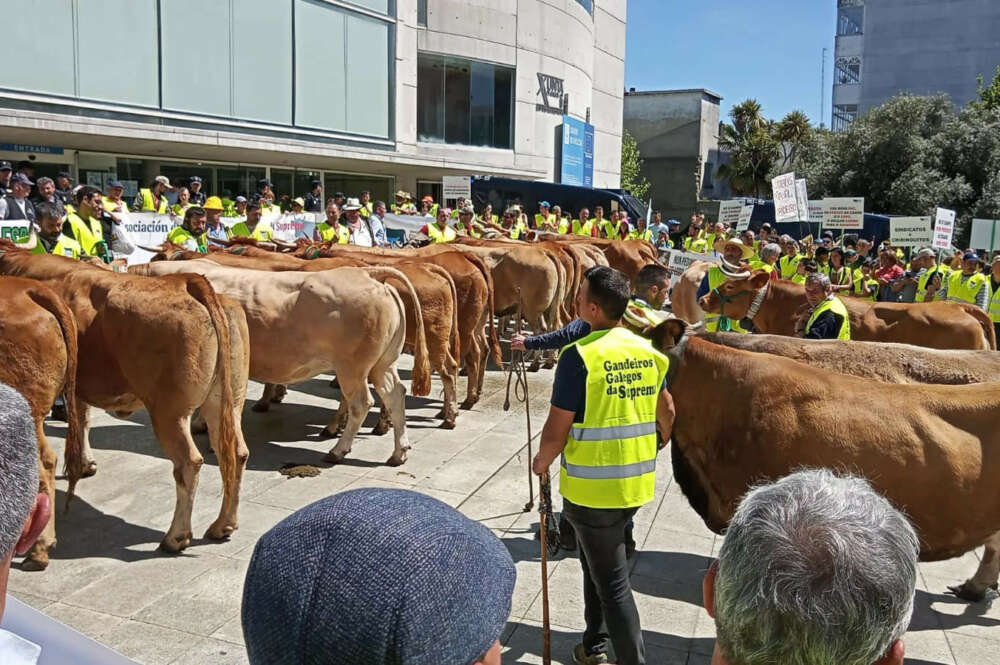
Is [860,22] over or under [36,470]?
over

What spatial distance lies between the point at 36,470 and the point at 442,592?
3.08ft

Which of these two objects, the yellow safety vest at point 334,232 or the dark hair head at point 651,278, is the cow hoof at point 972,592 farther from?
the yellow safety vest at point 334,232

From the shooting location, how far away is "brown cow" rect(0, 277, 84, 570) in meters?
5.12

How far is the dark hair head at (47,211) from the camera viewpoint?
8.54 m

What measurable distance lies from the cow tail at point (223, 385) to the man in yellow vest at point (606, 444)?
9.15 ft

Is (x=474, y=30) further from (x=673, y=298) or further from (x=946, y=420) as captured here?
(x=946, y=420)

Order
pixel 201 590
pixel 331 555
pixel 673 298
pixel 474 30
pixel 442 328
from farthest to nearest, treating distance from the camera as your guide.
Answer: pixel 474 30 → pixel 673 298 → pixel 442 328 → pixel 201 590 → pixel 331 555

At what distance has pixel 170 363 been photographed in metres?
5.52

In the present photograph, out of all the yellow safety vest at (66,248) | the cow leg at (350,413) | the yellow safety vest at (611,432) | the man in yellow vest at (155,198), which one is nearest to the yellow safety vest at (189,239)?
the yellow safety vest at (66,248)

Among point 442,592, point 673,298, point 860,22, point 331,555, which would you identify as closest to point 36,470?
point 331,555

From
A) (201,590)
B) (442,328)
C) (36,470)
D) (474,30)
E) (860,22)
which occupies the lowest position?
(201,590)

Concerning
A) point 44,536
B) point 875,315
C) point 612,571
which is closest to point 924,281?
point 875,315

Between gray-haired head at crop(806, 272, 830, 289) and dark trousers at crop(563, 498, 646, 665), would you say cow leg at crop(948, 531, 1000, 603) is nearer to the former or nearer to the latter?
dark trousers at crop(563, 498, 646, 665)

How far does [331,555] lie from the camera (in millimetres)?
1226
